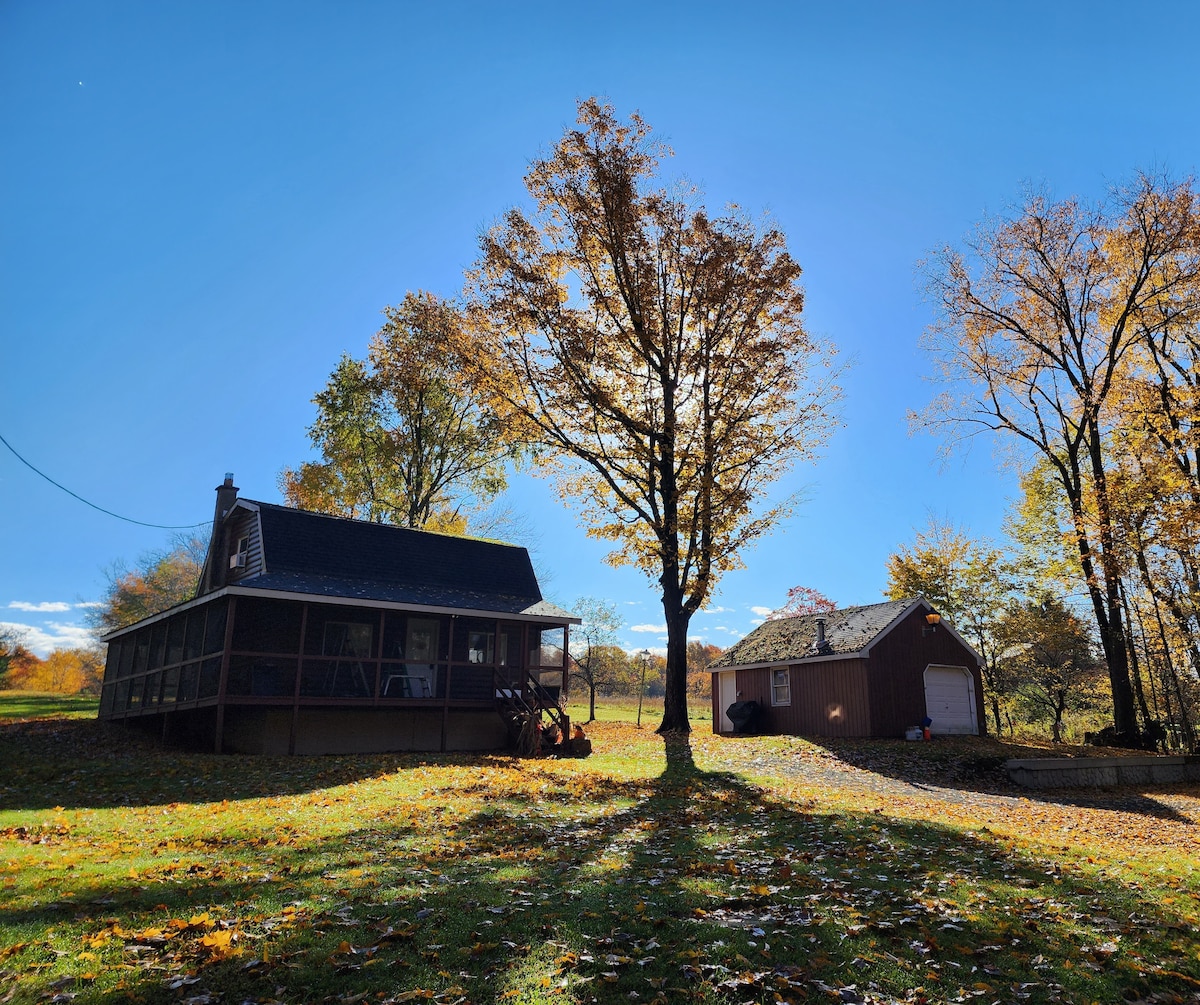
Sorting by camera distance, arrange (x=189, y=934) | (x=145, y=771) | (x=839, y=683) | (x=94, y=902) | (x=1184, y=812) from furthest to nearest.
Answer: (x=839, y=683) < (x=1184, y=812) < (x=145, y=771) < (x=94, y=902) < (x=189, y=934)

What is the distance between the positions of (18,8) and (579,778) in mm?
15174

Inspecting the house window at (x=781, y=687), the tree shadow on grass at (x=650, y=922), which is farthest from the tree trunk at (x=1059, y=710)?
the tree shadow on grass at (x=650, y=922)

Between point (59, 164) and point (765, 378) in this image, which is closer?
point (59, 164)

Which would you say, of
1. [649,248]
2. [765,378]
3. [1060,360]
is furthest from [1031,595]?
[649,248]

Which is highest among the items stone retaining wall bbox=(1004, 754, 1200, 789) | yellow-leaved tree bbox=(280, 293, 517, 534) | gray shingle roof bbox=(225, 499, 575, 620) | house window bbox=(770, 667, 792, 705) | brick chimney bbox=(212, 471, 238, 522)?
yellow-leaved tree bbox=(280, 293, 517, 534)

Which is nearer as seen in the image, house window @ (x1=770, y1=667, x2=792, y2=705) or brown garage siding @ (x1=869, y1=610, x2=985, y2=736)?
brown garage siding @ (x1=869, y1=610, x2=985, y2=736)

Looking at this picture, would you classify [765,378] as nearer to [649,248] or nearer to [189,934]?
[649,248]

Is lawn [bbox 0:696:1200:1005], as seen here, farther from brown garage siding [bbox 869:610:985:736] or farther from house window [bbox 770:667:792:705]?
house window [bbox 770:667:792:705]

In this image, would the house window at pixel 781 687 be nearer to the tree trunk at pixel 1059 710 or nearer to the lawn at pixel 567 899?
the tree trunk at pixel 1059 710

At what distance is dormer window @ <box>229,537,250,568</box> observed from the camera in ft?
72.2

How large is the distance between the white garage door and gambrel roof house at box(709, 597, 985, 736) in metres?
0.04

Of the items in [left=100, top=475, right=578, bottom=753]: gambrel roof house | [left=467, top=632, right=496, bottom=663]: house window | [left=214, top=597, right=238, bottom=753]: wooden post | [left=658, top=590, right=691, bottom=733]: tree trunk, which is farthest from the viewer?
[left=467, top=632, right=496, bottom=663]: house window

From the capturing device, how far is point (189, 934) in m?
4.96

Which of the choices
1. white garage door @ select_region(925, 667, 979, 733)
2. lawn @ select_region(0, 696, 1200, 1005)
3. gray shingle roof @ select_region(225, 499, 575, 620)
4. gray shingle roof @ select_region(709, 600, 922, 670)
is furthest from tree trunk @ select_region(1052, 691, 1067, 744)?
gray shingle roof @ select_region(225, 499, 575, 620)
